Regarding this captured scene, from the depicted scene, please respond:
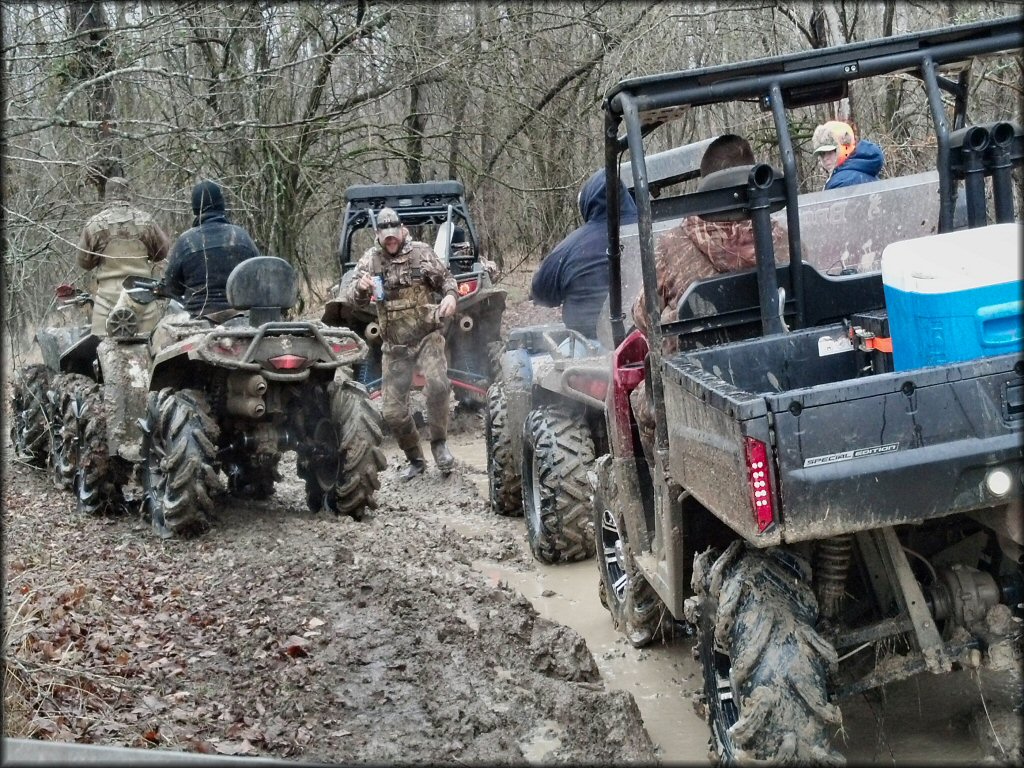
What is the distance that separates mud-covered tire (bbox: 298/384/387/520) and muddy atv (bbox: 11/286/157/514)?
49.7 inches

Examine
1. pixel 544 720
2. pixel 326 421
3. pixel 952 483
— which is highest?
pixel 952 483

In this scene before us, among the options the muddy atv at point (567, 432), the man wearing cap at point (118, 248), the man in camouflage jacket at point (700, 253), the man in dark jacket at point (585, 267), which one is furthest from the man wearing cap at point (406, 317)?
the man in camouflage jacket at point (700, 253)

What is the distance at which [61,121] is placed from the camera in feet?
17.8

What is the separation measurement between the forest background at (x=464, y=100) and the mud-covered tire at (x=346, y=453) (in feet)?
10.3

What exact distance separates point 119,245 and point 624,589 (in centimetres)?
564

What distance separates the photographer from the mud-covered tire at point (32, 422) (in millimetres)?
10328

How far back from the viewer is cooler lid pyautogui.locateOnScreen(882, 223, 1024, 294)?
3408 millimetres

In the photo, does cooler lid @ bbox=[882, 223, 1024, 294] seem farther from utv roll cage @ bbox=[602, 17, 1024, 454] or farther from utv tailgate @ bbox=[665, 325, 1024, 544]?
utv roll cage @ bbox=[602, 17, 1024, 454]

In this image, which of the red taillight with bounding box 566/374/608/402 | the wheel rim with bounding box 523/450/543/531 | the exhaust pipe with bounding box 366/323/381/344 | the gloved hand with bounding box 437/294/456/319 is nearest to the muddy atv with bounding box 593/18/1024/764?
the red taillight with bounding box 566/374/608/402

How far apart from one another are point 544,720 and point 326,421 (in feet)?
13.5

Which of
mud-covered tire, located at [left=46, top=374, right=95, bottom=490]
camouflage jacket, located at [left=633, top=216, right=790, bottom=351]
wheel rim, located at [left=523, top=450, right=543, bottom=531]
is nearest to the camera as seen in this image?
camouflage jacket, located at [left=633, top=216, right=790, bottom=351]

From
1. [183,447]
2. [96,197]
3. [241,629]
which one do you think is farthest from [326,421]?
[96,197]

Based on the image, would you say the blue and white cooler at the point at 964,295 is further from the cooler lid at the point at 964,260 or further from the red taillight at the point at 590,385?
the red taillight at the point at 590,385

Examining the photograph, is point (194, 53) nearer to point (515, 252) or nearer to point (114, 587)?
point (515, 252)
